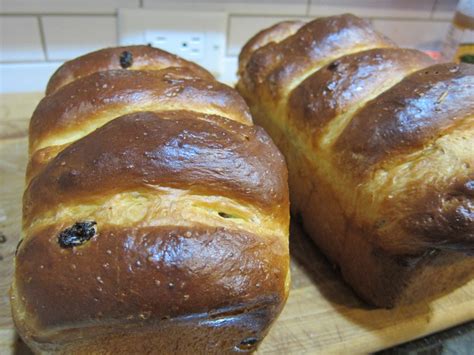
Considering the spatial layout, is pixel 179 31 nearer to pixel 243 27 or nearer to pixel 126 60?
pixel 243 27

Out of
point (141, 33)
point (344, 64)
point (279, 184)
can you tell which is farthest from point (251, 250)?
point (141, 33)

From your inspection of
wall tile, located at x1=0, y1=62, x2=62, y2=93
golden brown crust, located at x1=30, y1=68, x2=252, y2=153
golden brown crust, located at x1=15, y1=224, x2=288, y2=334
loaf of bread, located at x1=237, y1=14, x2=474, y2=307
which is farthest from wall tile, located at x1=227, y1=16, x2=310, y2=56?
golden brown crust, located at x1=15, y1=224, x2=288, y2=334

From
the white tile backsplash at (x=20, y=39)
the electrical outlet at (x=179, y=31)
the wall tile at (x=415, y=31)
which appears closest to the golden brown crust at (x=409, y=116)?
the electrical outlet at (x=179, y=31)

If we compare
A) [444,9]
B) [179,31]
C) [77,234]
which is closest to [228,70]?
[179,31]

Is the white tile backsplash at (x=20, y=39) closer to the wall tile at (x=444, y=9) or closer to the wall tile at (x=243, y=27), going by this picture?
the wall tile at (x=243, y=27)

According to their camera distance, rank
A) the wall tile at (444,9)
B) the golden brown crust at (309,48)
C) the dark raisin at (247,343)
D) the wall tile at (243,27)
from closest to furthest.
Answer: the dark raisin at (247,343)
the golden brown crust at (309,48)
the wall tile at (243,27)
the wall tile at (444,9)

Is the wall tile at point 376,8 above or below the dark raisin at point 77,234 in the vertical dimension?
above

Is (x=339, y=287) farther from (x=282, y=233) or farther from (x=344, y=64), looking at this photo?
(x=344, y=64)
